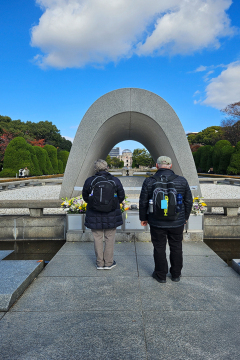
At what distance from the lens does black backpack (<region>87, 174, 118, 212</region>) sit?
3.46 m

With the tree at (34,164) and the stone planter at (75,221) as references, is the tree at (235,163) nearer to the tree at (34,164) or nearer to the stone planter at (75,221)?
the tree at (34,164)

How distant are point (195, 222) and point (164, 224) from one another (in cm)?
249

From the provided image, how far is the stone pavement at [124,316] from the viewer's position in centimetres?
209

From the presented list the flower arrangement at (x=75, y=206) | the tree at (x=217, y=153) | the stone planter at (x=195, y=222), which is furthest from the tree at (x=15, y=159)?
the stone planter at (x=195, y=222)

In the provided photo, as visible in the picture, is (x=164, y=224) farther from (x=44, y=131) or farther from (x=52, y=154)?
(x=44, y=131)

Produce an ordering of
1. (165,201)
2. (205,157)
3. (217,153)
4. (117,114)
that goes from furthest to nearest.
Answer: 1. (205,157)
2. (217,153)
3. (117,114)
4. (165,201)

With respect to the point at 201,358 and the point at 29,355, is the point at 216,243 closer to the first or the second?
the point at 201,358

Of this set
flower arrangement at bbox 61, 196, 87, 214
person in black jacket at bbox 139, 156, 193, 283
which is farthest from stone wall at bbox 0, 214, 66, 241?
person in black jacket at bbox 139, 156, 193, 283

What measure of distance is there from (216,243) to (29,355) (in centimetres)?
445

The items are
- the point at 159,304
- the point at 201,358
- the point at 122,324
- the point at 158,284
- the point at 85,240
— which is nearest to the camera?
the point at 201,358

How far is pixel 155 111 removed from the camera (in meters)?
7.22

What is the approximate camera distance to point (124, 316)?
258cm

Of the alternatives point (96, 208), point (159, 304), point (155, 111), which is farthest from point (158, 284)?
point (155, 111)

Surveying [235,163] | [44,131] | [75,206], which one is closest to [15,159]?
[75,206]
